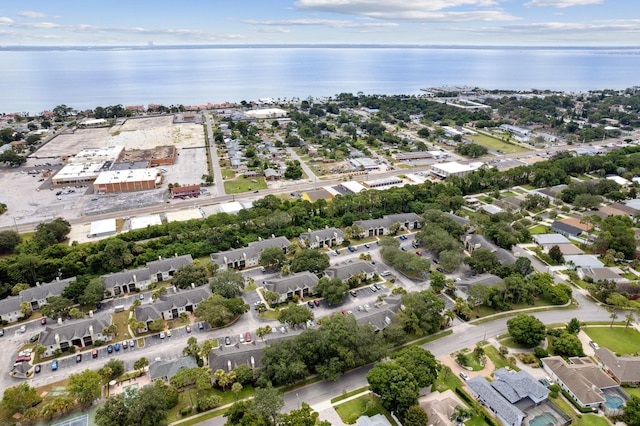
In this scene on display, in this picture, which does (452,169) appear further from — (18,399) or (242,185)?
(18,399)

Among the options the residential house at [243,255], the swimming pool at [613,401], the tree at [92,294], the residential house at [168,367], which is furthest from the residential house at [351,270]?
the tree at [92,294]

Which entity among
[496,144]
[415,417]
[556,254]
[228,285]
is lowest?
[496,144]

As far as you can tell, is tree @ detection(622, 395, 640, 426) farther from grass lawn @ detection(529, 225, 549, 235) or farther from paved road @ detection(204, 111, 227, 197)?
paved road @ detection(204, 111, 227, 197)

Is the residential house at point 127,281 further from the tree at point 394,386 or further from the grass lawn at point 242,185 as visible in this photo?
the grass lawn at point 242,185

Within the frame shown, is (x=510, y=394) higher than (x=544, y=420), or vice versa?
(x=510, y=394)

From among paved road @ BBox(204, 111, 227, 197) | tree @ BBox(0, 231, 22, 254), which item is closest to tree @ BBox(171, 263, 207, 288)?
tree @ BBox(0, 231, 22, 254)

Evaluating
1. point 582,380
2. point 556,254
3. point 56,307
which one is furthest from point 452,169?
point 56,307
